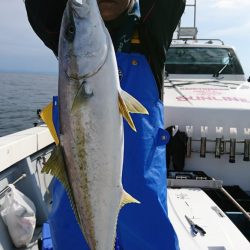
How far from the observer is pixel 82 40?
1656mm

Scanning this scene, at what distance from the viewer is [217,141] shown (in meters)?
4.96

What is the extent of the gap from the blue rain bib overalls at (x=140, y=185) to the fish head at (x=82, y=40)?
2.07 ft

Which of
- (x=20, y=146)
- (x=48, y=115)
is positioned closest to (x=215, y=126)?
(x=20, y=146)

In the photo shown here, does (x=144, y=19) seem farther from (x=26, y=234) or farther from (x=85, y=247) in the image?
(x=26, y=234)

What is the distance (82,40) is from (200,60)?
5.98m

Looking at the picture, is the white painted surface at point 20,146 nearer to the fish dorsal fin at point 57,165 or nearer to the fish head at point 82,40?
the fish dorsal fin at point 57,165

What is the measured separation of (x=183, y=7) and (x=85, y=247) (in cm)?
148

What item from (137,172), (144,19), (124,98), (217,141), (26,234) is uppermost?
(144,19)

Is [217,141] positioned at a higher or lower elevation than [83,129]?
lower

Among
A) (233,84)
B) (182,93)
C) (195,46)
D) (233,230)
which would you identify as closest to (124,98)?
(233,230)

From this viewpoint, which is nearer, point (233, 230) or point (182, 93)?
point (233, 230)

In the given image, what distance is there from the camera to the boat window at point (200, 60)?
7.31m

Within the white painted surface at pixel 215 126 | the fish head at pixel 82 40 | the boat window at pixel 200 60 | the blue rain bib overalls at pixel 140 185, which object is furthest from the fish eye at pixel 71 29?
the boat window at pixel 200 60

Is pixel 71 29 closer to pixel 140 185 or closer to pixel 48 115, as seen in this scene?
pixel 48 115
